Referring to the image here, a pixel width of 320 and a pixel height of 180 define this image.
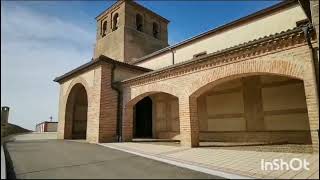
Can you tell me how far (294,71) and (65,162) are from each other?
7.14m

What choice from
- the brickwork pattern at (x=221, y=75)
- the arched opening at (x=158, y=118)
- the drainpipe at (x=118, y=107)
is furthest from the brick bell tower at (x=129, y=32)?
the brickwork pattern at (x=221, y=75)

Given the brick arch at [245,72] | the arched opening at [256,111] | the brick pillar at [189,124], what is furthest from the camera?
the arched opening at [256,111]

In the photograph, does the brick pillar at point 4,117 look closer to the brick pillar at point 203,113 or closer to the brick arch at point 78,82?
the brick arch at point 78,82

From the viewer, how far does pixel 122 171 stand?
5301 millimetres

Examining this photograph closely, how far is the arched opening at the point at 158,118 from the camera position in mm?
14445

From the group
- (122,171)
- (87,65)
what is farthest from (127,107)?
(122,171)

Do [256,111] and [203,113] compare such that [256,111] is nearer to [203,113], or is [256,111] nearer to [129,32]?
[203,113]

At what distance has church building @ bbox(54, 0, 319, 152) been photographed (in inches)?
292

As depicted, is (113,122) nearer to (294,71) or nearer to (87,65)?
(87,65)

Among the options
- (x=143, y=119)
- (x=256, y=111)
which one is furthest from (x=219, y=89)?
(x=143, y=119)

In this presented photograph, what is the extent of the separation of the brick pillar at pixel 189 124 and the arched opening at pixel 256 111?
0.60 m

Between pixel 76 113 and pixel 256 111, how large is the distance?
1192 cm

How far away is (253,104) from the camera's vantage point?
11.0 metres

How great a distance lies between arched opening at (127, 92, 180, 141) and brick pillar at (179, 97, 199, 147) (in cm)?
428
